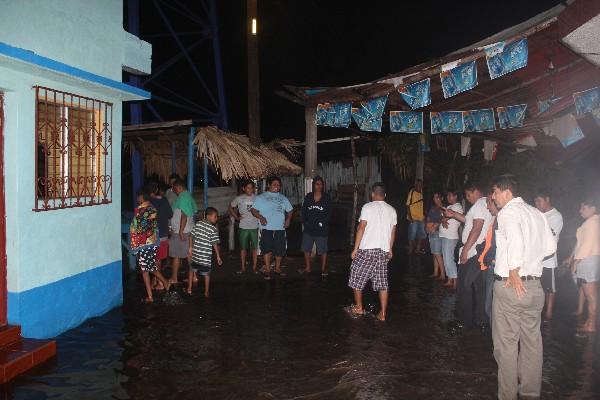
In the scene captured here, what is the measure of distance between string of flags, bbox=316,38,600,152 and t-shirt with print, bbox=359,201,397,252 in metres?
2.97

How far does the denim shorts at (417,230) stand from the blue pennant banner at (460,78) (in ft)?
13.8

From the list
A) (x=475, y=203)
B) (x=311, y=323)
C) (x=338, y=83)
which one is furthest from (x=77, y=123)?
(x=338, y=83)

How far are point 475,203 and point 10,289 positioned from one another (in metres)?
6.11

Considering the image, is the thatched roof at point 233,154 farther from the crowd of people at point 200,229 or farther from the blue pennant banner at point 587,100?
the blue pennant banner at point 587,100

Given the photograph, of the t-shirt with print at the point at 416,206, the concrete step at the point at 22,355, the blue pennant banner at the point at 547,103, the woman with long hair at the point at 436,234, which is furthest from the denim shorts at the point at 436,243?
the concrete step at the point at 22,355

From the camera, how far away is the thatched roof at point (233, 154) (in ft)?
33.9

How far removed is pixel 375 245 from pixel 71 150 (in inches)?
164

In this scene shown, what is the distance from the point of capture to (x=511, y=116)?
12.0 meters

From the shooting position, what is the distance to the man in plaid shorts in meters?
7.14

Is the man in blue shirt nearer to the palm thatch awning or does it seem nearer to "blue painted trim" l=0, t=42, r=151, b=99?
the palm thatch awning

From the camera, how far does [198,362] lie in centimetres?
564

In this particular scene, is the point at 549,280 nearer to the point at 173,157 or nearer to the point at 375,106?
the point at 375,106

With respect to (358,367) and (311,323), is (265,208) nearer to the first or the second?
(311,323)

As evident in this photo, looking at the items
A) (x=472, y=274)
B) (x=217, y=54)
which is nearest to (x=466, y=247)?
(x=472, y=274)
